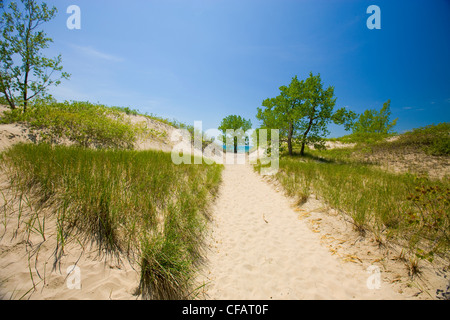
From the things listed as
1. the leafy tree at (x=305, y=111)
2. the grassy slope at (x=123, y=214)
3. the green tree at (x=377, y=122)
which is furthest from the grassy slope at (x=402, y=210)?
the green tree at (x=377, y=122)

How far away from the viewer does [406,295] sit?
2205 millimetres

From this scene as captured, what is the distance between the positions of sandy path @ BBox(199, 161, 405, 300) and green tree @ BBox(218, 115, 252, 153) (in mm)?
33225

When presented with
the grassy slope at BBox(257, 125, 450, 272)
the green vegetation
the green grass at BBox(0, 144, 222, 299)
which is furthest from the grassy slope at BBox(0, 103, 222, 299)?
the green vegetation

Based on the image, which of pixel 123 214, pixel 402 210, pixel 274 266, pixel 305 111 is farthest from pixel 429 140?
pixel 123 214

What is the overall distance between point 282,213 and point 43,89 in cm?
1611

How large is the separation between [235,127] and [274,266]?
3727 cm

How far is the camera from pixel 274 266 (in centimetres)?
294

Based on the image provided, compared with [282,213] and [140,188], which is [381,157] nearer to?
[282,213]

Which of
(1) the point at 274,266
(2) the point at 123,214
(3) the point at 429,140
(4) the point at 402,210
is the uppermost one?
(3) the point at 429,140

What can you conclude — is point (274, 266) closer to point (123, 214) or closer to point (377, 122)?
point (123, 214)

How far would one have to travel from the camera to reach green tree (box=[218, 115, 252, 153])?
37.3 m

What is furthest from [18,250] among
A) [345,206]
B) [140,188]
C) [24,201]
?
[345,206]

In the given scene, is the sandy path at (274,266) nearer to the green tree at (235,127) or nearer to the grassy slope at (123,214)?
the grassy slope at (123,214)

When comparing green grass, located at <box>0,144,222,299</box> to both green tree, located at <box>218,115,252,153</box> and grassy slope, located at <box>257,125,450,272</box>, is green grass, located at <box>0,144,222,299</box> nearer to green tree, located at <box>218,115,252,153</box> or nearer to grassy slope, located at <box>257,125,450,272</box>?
grassy slope, located at <box>257,125,450,272</box>
